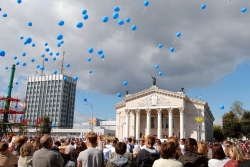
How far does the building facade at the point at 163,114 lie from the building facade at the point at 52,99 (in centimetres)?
8034

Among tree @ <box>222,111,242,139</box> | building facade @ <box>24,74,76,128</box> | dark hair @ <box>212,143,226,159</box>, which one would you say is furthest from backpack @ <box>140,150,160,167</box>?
building facade @ <box>24,74,76,128</box>

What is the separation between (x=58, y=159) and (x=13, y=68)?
43203 millimetres

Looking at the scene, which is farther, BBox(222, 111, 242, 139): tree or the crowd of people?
BBox(222, 111, 242, 139): tree

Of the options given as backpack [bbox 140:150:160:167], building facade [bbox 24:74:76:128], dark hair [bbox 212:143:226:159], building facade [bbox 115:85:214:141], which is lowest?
backpack [bbox 140:150:160:167]

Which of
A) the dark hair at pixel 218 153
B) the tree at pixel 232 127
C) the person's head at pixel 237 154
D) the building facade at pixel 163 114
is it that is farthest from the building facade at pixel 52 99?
the person's head at pixel 237 154

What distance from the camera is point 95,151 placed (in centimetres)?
569

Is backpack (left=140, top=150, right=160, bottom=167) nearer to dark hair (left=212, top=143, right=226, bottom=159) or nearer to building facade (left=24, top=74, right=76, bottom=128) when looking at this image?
dark hair (left=212, top=143, right=226, bottom=159)

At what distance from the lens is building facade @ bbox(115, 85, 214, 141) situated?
194ft

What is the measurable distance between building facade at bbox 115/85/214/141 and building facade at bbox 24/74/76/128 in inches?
3163

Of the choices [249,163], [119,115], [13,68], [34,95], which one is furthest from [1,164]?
[34,95]

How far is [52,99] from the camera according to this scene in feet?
466

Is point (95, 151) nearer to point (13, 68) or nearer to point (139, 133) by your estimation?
point (13, 68)

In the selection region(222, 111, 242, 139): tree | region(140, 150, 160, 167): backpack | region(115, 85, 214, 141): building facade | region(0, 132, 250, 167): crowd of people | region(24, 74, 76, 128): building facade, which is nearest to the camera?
region(0, 132, 250, 167): crowd of people

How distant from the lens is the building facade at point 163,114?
59094 mm
